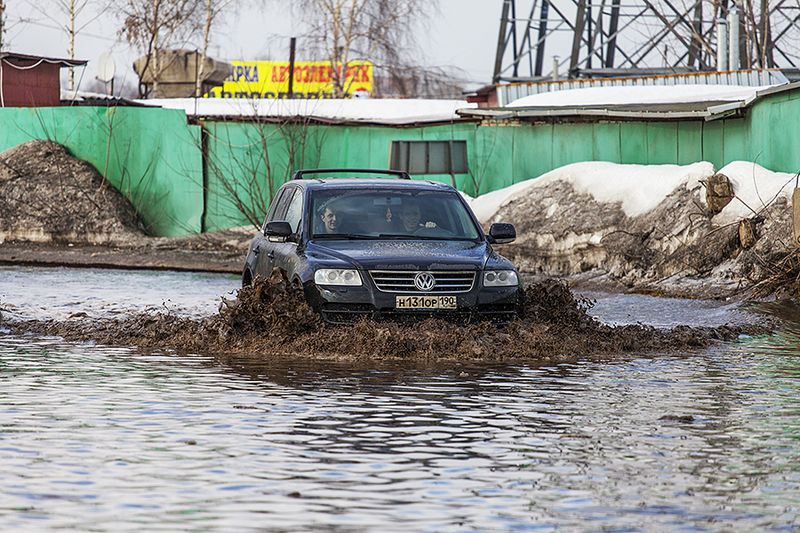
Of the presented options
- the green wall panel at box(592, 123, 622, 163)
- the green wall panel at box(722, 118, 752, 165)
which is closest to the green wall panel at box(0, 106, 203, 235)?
the green wall panel at box(592, 123, 622, 163)

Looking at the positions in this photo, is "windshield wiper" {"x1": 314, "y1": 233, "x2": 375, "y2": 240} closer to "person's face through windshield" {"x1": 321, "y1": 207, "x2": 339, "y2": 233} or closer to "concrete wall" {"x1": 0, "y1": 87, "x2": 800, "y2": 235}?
"person's face through windshield" {"x1": 321, "y1": 207, "x2": 339, "y2": 233}

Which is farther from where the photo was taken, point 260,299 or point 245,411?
point 260,299

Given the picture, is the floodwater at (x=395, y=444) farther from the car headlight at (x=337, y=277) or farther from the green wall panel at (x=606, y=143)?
the green wall panel at (x=606, y=143)

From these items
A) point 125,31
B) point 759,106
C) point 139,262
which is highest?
point 125,31

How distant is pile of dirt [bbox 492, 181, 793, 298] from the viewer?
845 inches

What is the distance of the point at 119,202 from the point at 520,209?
1064cm

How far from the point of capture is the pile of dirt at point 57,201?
34.3 metres

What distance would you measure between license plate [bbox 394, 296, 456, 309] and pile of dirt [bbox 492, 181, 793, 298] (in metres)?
7.95

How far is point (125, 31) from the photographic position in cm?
5984

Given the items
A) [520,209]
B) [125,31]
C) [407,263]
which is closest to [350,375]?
[407,263]

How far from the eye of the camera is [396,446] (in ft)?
27.5

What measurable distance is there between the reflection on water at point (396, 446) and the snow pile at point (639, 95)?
63.9ft

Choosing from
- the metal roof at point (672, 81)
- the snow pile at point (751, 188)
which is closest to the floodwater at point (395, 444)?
the snow pile at point (751, 188)

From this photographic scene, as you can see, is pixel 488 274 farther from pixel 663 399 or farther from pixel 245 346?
pixel 663 399
